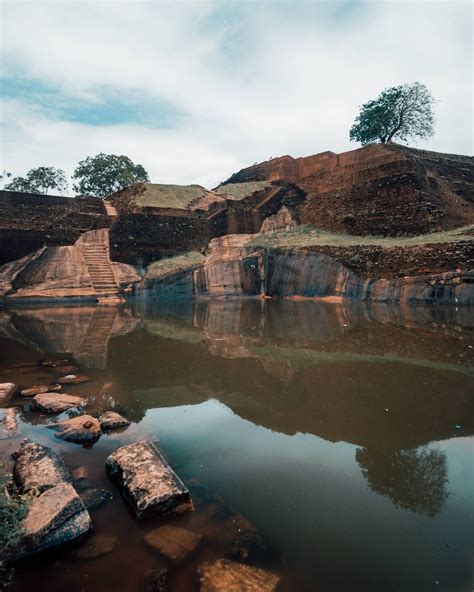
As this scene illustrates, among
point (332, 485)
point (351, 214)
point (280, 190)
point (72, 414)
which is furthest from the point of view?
point (280, 190)

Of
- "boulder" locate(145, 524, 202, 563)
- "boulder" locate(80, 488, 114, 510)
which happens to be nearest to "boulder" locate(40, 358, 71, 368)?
"boulder" locate(80, 488, 114, 510)

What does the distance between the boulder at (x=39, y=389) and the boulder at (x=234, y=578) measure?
12.2 feet

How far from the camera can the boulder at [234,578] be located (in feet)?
6.27

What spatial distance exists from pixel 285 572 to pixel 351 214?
20998mm

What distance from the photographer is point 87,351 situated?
750 cm

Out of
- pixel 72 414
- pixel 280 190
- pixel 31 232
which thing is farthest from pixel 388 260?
pixel 31 232

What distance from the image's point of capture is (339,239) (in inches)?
750

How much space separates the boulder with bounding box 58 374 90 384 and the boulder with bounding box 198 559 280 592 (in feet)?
13.2

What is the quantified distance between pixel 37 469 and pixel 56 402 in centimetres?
167

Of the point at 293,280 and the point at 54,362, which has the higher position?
the point at 293,280

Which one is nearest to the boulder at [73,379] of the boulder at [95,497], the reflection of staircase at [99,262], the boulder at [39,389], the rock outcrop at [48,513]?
the boulder at [39,389]

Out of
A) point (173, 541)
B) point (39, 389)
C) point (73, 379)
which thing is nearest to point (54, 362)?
point (73, 379)

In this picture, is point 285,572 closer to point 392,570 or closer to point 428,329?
point 392,570

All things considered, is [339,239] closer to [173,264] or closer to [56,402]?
[173,264]
